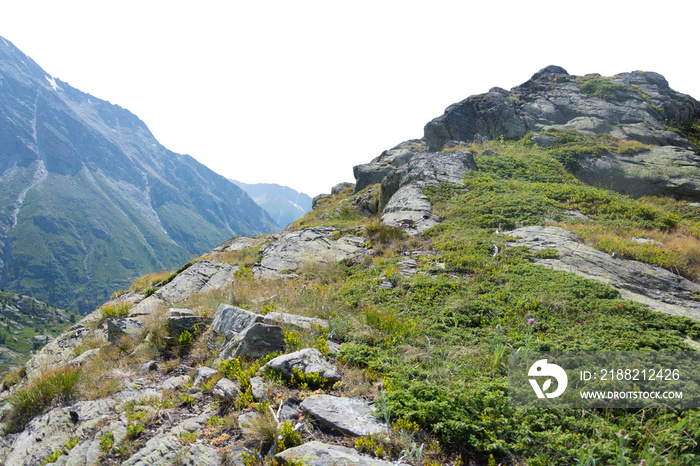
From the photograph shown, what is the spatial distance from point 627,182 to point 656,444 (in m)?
23.1

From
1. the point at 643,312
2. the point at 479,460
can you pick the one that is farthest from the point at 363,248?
the point at 479,460

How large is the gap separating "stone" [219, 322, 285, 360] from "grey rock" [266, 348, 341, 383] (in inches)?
26.1

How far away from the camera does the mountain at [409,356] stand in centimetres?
390

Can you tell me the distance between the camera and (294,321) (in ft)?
22.7

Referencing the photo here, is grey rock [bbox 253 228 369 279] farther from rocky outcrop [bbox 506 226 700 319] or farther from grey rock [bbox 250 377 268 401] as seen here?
grey rock [bbox 250 377 268 401]

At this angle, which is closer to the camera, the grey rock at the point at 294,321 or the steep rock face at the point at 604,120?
the grey rock at the point at 294,321

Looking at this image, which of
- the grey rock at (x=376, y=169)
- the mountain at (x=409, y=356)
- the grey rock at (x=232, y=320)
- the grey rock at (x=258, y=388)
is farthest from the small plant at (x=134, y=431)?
the grey rock at (x=376, y=169)

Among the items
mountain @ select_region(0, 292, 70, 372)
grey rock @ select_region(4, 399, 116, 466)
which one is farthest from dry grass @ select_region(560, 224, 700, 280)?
mountain @ select_region(0, 292, 70, 372)

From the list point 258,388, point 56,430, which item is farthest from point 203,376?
point 56,430

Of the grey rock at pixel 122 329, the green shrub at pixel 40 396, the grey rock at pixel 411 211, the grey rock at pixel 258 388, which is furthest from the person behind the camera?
the grey rock at pixel 411 211

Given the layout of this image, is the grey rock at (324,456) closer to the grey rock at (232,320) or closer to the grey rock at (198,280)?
the grey rock at (232,320)

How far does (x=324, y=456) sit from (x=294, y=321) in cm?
353

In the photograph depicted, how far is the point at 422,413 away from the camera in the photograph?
4.07 meters

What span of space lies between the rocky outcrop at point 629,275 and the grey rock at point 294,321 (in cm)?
680
